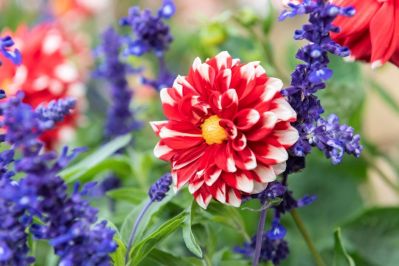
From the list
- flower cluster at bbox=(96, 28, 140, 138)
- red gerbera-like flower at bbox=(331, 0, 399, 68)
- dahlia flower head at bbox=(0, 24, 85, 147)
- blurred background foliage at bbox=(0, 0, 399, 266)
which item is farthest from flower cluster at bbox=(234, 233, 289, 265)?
dahlia flower head at bbox=(0, 24, 85, 147)

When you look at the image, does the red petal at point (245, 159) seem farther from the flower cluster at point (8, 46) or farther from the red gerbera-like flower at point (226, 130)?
the flower cluster at point (8, 46)

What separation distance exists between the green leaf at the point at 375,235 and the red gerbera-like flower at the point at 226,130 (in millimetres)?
260

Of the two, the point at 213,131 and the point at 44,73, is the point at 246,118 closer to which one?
the point at 213,131

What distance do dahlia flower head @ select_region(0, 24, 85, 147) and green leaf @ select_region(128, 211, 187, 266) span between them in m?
0.37

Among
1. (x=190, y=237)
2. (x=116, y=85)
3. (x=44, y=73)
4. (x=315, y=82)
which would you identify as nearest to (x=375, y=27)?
(x=315, y=82)

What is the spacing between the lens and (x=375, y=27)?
0.41 meters

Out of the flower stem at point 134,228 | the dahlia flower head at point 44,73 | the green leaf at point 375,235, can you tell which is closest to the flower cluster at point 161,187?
the flower stem at point 134,228

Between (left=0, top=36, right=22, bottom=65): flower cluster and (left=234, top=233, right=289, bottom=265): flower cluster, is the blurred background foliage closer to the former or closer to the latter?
(left=234, top=233, right=289, bottom=265): flower cluster

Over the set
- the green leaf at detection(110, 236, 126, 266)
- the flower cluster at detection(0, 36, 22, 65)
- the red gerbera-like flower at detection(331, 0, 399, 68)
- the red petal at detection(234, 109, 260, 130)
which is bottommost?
the green leaf at detection(110, 236, 126, 266)

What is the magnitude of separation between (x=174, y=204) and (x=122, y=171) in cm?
14

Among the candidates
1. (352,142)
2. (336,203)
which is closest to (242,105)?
(352,142)

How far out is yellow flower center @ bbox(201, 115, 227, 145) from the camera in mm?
375

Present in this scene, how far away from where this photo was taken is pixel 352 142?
1.27ft

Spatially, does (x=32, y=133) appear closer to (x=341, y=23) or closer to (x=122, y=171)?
(x=341, y=23)
